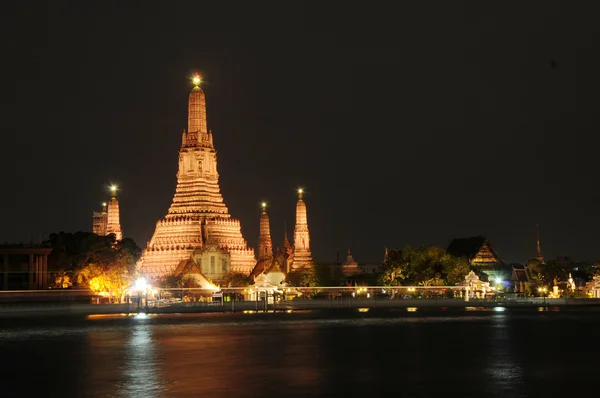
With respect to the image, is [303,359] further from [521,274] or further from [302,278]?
[521,274]

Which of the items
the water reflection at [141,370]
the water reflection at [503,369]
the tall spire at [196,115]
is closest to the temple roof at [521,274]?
the tall spire at [196,115]

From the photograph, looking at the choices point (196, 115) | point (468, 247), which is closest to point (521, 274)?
point (468, 247)

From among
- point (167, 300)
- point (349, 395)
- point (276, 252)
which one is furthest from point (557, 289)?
point (349, 395)

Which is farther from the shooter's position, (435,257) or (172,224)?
(172,224)

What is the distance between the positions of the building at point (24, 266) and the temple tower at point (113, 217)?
26584 millimetres

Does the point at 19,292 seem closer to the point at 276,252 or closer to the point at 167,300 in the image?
the point at 167,300

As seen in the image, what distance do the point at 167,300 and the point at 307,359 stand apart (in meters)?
49.6

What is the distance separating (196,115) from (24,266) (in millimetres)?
29028

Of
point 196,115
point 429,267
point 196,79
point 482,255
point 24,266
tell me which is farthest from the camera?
point 482,255

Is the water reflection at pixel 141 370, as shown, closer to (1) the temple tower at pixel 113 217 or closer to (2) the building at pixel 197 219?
(2) the building at pixel 197 219

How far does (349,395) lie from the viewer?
75.2ft

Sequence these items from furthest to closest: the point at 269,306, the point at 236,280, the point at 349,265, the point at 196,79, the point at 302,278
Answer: the point at 349,265 < the point at 196,79 < the point at 302,278 < the point at 236,280 < the point at 269,306

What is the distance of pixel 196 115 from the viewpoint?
11019 cm

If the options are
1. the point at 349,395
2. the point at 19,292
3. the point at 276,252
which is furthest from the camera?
the point at 276,252
